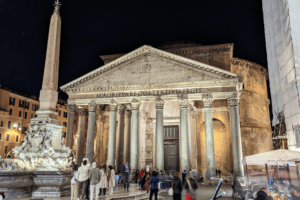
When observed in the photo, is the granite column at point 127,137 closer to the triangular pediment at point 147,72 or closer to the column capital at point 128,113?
A: the column capital at point 128,113

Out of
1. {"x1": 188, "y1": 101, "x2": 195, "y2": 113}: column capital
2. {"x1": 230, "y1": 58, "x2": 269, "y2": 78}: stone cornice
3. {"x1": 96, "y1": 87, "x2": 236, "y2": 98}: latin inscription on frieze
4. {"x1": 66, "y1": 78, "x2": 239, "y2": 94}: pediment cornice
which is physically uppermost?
{"x1": 230, "y1": 58, "x2": 269, "y2": 78}: stone cornice

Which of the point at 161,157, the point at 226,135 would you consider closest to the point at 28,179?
the point at 161,157

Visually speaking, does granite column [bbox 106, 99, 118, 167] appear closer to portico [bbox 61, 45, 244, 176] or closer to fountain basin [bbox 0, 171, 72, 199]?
portico [bbox 61, 45, 244, 176]

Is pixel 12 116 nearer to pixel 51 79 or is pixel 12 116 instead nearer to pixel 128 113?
pixel 128 113

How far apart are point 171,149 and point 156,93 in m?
6.79

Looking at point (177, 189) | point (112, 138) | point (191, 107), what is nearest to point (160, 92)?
point (191, 107)

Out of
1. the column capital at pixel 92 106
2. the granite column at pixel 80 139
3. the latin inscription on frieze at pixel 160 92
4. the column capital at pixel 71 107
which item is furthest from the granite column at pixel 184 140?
the column capital at pixel 71 107

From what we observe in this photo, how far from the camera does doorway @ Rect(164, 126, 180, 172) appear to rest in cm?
2362

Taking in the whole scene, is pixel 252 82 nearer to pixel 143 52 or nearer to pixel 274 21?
pixel 143 52

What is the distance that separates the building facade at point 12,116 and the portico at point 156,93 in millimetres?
14597

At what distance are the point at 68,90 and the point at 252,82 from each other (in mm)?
18457

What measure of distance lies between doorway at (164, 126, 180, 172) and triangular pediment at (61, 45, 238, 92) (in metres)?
6.65

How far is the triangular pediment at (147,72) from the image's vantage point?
63.6ft

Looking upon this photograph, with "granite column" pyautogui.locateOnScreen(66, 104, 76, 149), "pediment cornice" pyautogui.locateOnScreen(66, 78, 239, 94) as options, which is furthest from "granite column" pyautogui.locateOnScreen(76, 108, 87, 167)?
"pediment cornice" pyautogui.locateOnScreen(66, 78, 239, 94)
